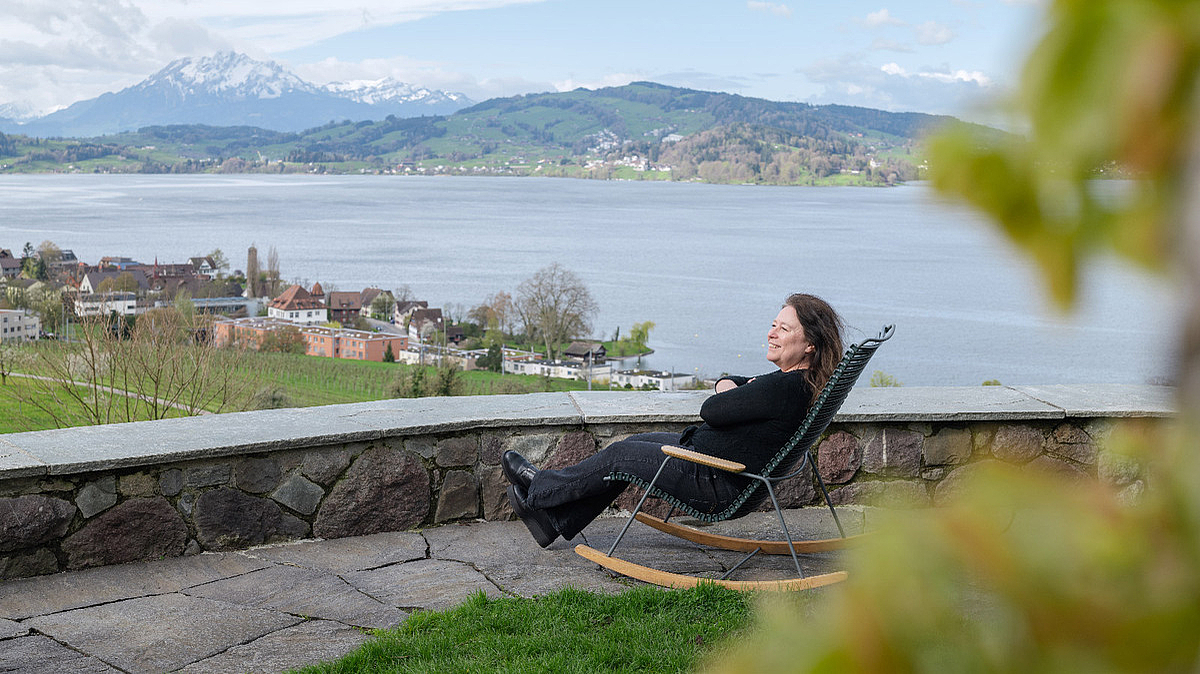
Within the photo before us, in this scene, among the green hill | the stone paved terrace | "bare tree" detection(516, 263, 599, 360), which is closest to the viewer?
the stone paved terrace

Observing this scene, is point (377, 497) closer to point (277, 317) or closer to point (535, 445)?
point (535, 445)

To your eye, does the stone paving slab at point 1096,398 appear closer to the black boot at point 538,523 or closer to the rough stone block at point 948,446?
the rough stone block at point 948,446

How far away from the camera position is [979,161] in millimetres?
320

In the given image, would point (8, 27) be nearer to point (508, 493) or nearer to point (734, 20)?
point (734, 20)

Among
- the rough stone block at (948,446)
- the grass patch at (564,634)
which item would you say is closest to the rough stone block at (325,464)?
the grass patch at (564,634)

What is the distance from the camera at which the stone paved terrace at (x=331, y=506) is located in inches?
135

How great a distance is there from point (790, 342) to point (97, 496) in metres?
2.80

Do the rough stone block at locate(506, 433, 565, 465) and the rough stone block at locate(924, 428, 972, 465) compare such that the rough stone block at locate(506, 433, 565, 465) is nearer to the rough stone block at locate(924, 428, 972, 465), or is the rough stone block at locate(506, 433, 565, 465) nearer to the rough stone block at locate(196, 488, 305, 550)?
the rough stone block at locate(196, 488, 305, 550)

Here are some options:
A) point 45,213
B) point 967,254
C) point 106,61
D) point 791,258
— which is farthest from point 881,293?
point 106,61

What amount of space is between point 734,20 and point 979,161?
176ft

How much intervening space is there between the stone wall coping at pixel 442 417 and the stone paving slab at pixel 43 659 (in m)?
0.84

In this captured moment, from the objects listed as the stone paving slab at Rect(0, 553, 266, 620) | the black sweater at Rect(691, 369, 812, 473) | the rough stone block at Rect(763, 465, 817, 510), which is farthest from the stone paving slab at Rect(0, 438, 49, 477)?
the rough stone block at Rect(763, 465, 817, 510)

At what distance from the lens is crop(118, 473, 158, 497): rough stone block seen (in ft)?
13.4

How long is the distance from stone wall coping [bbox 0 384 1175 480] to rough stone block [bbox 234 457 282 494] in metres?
0.08
